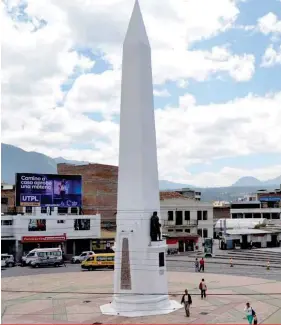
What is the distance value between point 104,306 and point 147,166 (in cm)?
717

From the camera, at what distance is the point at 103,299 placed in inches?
1069

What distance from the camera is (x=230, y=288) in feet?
102

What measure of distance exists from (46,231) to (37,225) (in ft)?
3.49

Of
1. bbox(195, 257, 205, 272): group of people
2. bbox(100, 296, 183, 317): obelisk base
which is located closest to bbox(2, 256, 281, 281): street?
bbox(195, 257, 205, 272): group of people

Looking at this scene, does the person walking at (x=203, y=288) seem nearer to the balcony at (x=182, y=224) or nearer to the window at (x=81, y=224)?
the window at (x=81, y=224)

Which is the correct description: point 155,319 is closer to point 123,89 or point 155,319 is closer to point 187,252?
point 123,89

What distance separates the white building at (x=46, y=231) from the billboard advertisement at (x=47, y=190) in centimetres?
96

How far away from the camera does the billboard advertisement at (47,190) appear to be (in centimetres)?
4906

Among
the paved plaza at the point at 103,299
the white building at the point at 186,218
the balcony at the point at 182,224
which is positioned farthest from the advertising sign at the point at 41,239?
the balcony at the point at 182,224

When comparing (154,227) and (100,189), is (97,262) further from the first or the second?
(100,189)

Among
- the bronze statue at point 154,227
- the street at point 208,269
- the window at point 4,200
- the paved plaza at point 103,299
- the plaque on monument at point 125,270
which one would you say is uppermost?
the window at point 4,200

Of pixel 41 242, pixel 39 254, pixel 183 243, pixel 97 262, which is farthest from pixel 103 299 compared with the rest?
pixel 183 243

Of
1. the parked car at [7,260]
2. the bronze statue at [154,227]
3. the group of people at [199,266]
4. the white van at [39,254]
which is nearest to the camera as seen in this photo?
the bronze statue at [154,227]

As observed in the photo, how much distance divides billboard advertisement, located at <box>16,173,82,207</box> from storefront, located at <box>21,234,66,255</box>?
3295 mm
